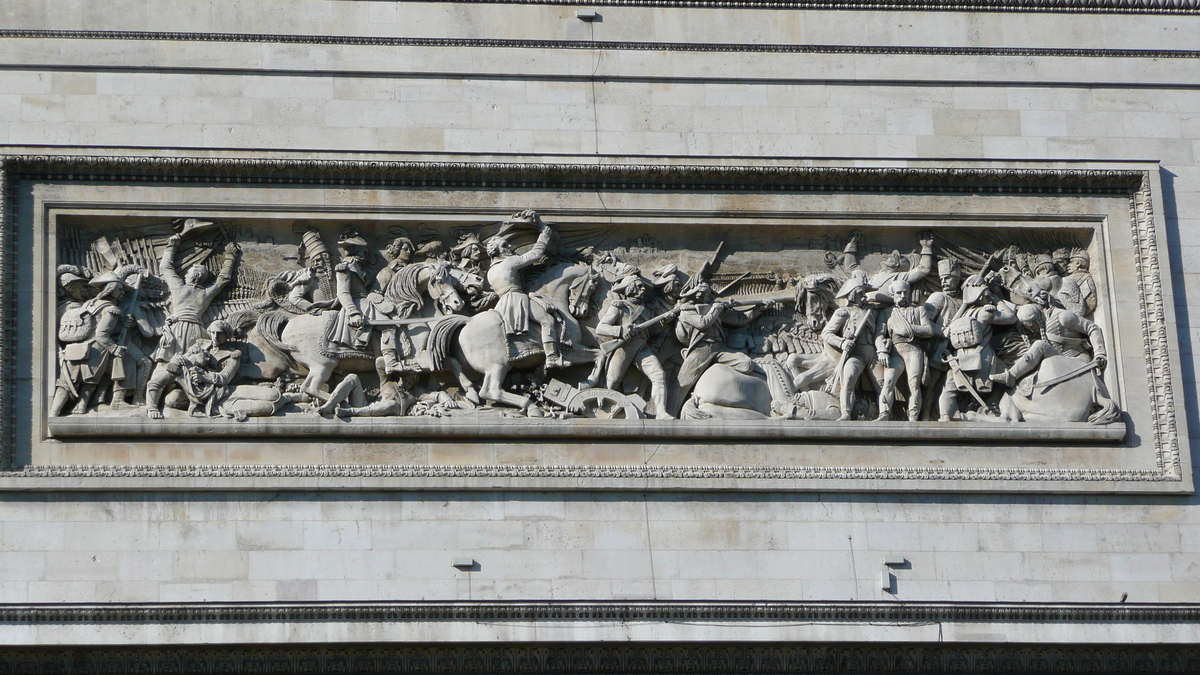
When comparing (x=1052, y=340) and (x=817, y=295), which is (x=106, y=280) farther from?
(x=1052, y=340)

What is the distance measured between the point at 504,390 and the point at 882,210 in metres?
3.47

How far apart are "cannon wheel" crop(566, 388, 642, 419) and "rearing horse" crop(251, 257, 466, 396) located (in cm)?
123

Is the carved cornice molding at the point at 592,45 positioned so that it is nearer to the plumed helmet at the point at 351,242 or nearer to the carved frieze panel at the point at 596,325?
the carved frieze panel at the point at 596,325

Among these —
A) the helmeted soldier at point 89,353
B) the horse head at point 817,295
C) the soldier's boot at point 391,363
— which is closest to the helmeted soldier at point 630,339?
the horse head at point 817,295

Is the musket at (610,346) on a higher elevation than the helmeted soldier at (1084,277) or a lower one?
lower

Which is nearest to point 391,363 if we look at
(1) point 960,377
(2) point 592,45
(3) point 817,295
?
(2) point 592,45

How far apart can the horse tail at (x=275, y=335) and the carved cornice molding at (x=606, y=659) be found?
2.43 m

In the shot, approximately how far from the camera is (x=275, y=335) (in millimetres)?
18188

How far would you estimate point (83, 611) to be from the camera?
1683 cm

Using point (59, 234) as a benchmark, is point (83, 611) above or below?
below

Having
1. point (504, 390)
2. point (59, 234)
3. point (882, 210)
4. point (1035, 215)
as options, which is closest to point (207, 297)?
point (59, 234)

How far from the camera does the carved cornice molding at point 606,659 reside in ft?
55.5

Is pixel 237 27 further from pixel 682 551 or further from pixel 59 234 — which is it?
pixel 682 551

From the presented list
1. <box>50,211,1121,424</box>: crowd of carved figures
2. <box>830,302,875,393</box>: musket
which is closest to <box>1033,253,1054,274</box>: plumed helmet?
<box>50,211,1121,424</box>: crowd of carved figures
